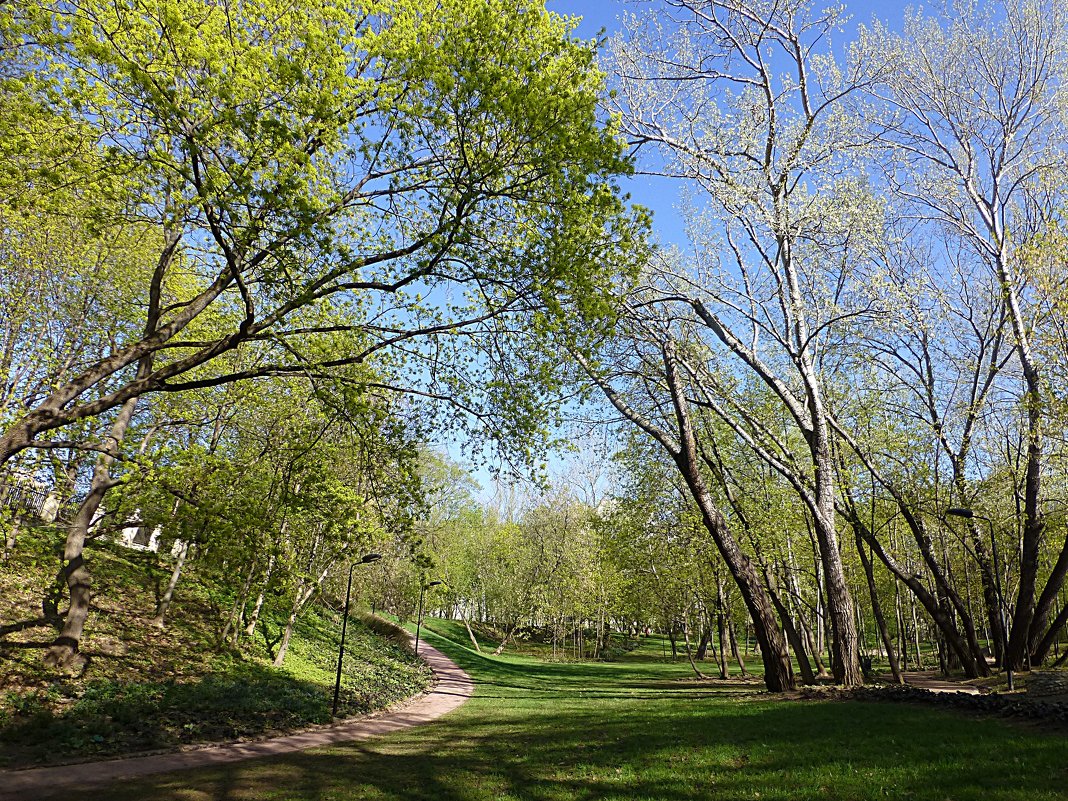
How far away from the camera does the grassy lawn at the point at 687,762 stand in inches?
246

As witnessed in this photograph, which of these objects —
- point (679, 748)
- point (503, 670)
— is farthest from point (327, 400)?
point (503, 670)

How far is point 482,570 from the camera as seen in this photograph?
155 feet

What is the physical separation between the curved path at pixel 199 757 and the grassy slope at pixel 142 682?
529 mm

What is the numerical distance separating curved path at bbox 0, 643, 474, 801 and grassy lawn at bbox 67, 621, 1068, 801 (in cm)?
77

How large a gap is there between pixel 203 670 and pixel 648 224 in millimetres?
14587

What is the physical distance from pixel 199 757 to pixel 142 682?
4033mm

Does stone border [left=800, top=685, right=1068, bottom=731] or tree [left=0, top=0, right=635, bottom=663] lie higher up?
tree [left=0, top=0, right=635, bottom=663]

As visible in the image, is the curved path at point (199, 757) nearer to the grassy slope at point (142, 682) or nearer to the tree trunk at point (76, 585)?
the grassy slope at point (142, 682)

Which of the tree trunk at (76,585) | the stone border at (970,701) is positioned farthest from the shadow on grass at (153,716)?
the stone border at (970,701)

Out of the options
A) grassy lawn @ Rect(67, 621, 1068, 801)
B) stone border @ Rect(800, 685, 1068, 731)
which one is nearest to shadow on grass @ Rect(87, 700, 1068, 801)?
grassy lawn @ Rect(67, 621, 1068, 801)

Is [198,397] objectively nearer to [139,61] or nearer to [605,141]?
[139,61]

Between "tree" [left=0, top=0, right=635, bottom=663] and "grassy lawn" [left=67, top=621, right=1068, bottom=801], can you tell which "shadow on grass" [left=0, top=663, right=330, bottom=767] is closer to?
"grassy lawn" [left=67, top=621, right=1068, bottom=801]

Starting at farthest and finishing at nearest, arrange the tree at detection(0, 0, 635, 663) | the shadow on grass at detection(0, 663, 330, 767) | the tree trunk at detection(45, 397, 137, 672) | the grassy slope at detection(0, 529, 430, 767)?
the tree trunk at detection(45, 397, 137, 672)
the grassy slope at detection(0, 529, 430, 767)
the shadow on grass at detection(0, 663, 330, 767)
the tree at detection(0, 0, 635, 663)

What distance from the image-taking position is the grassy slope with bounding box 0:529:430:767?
387 inches
